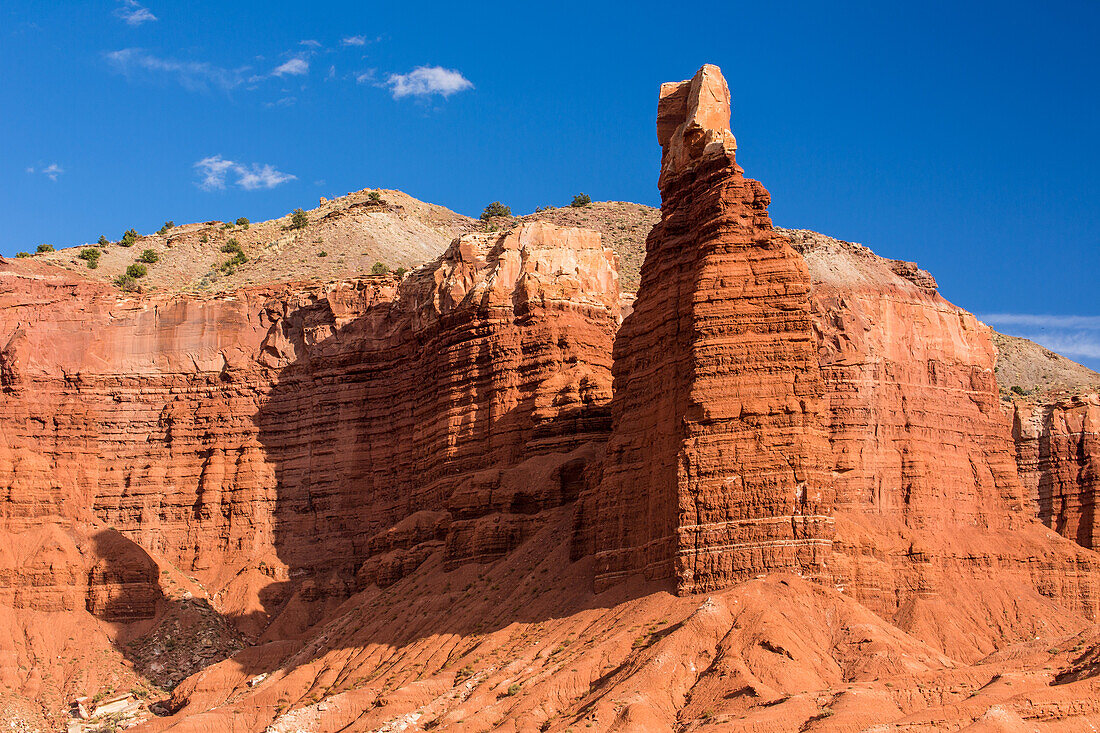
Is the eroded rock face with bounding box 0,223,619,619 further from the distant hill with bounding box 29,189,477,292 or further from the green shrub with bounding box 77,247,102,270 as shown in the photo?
the green shrub with bounding box 77,247,102,270

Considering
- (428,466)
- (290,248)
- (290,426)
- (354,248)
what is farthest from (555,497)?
(290,248)

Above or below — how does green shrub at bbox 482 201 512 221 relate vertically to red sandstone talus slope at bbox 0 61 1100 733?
above

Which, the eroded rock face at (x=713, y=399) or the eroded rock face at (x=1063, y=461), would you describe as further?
the eroded rock face at (x=1063, y=461)

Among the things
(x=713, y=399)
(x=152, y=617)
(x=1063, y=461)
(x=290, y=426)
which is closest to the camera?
(x=713, y=399)

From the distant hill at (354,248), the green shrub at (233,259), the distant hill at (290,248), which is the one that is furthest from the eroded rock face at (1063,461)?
the green shrub at (233,259)

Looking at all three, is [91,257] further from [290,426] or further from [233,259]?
[290,426]

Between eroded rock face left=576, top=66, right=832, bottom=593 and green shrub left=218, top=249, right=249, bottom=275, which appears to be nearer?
eroded rock face left=576, top=66, right=832, bottom=593

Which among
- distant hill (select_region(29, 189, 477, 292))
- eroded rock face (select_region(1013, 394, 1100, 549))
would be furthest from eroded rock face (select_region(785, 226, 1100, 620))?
distant hill (select_region(29, 189, 477, 292))

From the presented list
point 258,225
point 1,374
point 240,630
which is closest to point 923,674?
point 240,630

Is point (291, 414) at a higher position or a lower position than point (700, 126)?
lower

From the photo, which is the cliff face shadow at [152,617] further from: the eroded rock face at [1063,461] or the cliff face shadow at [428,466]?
the eroded rock face at [1063,461]

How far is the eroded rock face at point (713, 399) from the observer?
159ft

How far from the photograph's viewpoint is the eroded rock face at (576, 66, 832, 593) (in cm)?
4853

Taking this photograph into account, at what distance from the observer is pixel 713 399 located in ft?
165
